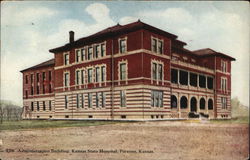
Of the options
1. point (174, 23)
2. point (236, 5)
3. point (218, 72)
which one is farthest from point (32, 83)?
point (236, 5)

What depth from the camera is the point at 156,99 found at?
4.59 m

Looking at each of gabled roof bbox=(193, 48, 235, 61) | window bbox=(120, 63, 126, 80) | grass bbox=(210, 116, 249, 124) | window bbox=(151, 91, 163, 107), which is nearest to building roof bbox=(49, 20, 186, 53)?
gabled roof bbox=(193, 48, 235, 61)

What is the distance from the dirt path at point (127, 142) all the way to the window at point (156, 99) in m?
0.28

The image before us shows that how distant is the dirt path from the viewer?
13.7 ft

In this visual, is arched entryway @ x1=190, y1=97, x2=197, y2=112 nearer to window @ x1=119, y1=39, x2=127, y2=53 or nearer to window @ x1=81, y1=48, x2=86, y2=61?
window @ x1=119, y1=39, x2=127, y2=53

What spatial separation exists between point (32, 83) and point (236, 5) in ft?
11.1

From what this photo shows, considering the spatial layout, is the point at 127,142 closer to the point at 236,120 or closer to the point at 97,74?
the point at 97,74

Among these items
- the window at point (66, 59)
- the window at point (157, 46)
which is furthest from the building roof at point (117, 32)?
the window at point (157, 46)

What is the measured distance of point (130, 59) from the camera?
4688 mm

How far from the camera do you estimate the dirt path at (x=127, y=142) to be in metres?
4.19

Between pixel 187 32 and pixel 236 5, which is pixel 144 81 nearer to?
pixel 187 32

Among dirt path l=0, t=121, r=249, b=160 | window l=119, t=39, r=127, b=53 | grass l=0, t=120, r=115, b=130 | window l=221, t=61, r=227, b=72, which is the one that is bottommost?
dirt path l=0, t=121, r=249, b=160

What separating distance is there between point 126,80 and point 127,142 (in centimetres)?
90

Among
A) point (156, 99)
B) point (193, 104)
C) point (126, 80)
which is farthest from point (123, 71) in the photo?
point (193, 104)
